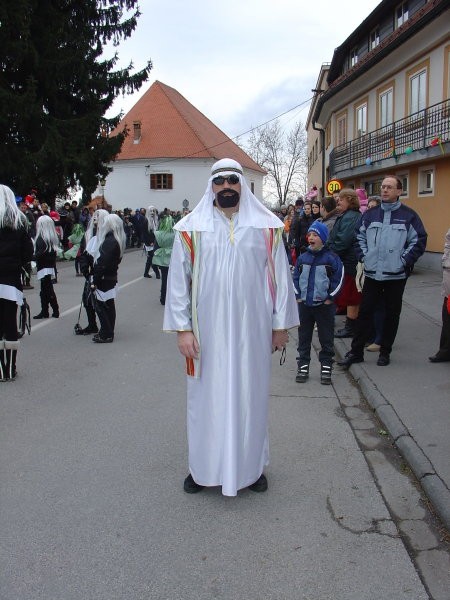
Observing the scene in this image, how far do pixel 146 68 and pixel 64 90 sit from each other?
4.20 meters

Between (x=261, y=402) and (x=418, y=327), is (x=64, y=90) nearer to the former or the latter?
(x=418, y=327)

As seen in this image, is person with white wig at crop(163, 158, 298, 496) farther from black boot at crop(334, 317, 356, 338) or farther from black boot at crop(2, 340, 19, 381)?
black boot at crop(334, 317, 356, 338)

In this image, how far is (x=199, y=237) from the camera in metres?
3.67

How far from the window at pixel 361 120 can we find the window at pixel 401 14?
11.5 feet

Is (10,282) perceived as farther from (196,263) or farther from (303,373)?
(196,263)

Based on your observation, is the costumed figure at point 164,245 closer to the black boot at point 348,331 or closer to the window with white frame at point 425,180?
the black boot at point 348,331

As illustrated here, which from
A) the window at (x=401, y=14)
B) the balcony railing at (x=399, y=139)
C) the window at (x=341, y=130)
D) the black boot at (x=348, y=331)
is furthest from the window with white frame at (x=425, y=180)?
the black boot at (x=348, y=331)

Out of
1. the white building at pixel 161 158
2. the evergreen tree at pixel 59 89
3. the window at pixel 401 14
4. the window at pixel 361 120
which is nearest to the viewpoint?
the evergreen tree at pixel 59 89

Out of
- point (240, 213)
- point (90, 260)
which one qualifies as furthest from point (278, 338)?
point (90, 260)

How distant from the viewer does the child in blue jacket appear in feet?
21.2

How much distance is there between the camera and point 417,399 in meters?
5.72

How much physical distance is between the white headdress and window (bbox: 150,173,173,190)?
58114 mm

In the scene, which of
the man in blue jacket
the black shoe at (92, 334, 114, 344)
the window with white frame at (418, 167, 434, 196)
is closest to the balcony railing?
the window with white frame at (418, 167, 434, 196)

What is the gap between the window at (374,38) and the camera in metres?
26.5
